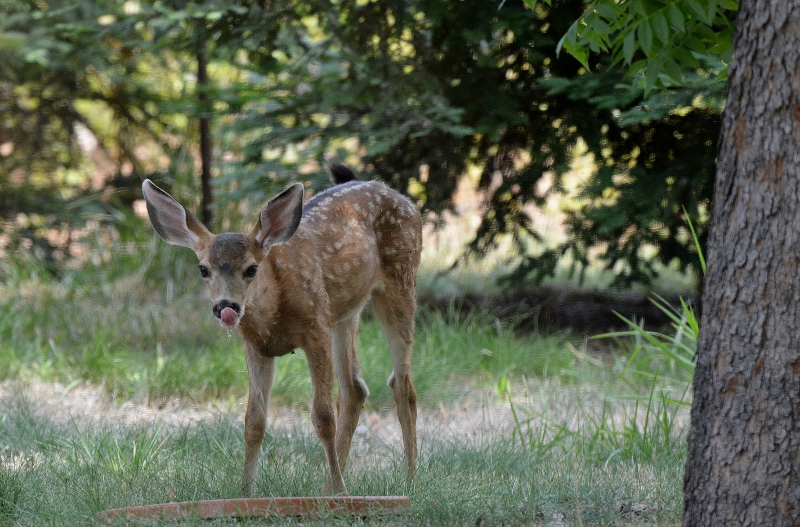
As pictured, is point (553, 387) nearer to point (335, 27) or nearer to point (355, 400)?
point (355, 400)

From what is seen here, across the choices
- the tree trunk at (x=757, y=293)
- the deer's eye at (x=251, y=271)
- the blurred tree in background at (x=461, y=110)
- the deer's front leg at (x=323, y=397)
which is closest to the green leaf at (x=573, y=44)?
the tree trunk at (x=757, y=293)

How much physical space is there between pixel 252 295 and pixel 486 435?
1.85 meters

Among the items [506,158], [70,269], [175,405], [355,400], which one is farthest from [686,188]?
[70,269]

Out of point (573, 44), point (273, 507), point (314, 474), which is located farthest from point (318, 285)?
point (573, 44)

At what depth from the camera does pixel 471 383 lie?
6.62 metres

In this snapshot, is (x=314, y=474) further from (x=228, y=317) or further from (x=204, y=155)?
(x=204, y=155)

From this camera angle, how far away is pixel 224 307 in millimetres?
3949

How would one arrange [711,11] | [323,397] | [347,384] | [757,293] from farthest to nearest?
[347,384]
[323,397]
[711,11]
[757,293]

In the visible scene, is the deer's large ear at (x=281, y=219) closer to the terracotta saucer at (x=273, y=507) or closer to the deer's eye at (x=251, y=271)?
the deer's eye at (x=251, y=271)

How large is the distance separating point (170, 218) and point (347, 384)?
1.21m

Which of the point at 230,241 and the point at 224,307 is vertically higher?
the point at 230,241

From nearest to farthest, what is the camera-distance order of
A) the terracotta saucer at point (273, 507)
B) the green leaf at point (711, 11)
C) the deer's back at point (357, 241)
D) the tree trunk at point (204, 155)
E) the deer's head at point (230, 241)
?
the green leaf at point (711, 11), the terracotta saucer at point (273, 507), the deer's head at point (230, 241), the deer's back at point (357, 241), the tree trunk at point (204, 155)

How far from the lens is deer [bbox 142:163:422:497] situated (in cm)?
418

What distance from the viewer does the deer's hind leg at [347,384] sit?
191 inches
